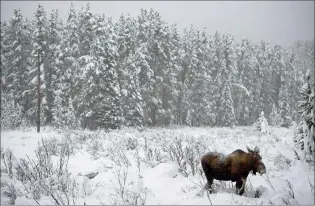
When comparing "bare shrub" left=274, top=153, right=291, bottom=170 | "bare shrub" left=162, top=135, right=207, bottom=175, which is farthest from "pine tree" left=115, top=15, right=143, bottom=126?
"bare shrub" left=274, top=153, right=291, bottom=170

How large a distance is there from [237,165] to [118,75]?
26795 millimetres

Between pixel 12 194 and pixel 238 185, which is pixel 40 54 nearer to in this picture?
pixel 12 194

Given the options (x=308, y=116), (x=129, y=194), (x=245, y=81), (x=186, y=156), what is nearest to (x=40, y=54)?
(x=186, y=156)

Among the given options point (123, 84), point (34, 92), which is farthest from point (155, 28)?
point (34, 92)

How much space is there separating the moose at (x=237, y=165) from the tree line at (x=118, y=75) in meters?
21.4

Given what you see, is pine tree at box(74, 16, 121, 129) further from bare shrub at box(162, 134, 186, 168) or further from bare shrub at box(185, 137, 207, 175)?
bare shrub at box(185, 137, 207, 175)

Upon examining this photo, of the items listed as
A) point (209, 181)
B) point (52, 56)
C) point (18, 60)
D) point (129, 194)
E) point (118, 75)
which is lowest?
point (129, 194)

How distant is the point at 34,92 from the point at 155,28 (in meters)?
17.9

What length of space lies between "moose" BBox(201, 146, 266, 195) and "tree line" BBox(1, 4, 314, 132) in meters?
21.4

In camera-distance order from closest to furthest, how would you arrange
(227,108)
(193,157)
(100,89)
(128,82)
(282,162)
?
(193,157), (282,162), (100,89), (128,82), (227,108)

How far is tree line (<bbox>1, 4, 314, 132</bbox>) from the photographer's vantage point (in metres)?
26.4

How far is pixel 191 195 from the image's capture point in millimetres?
5176

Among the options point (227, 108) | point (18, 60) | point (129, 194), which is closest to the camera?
point (129, 194)

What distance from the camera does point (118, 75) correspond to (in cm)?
3016
